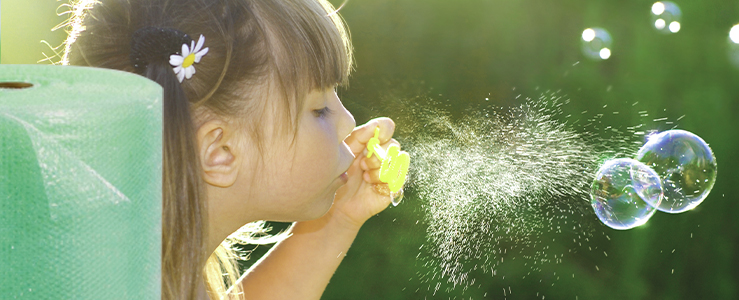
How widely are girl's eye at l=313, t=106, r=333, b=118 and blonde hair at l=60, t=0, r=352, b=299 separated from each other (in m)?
0.04

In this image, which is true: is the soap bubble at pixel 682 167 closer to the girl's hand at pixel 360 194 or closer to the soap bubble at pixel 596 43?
the soap bubble at pixel 596 43

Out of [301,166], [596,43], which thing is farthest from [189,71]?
[596,43]

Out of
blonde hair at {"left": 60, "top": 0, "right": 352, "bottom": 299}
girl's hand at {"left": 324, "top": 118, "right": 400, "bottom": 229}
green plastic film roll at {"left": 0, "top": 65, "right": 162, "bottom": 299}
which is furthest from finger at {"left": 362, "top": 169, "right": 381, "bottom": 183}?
green plastic film roll at {"left": 0, "top": 65, "right": 162, "bottom": 299}

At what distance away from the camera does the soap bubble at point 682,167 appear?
6.15 feet

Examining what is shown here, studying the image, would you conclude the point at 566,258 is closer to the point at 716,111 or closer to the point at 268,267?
the point at 716,111

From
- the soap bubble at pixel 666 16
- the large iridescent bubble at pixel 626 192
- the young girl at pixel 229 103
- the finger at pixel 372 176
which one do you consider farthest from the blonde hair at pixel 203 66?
the soap bubble at pixel 666 16

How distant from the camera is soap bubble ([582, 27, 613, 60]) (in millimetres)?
2615

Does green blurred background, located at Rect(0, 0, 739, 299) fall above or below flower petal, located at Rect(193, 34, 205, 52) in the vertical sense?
below

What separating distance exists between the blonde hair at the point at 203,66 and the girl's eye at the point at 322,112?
4 cm

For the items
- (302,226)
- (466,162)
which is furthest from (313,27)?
(466,162)

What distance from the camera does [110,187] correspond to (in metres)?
0.40

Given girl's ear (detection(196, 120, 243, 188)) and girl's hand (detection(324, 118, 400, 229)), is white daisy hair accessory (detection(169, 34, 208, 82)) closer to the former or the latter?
girl's ear (detection(196, 120, 243, 188))

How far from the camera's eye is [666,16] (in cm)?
276

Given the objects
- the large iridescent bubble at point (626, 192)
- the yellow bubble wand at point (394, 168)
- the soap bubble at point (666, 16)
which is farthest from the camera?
the soap bubble at point (666, 16)
